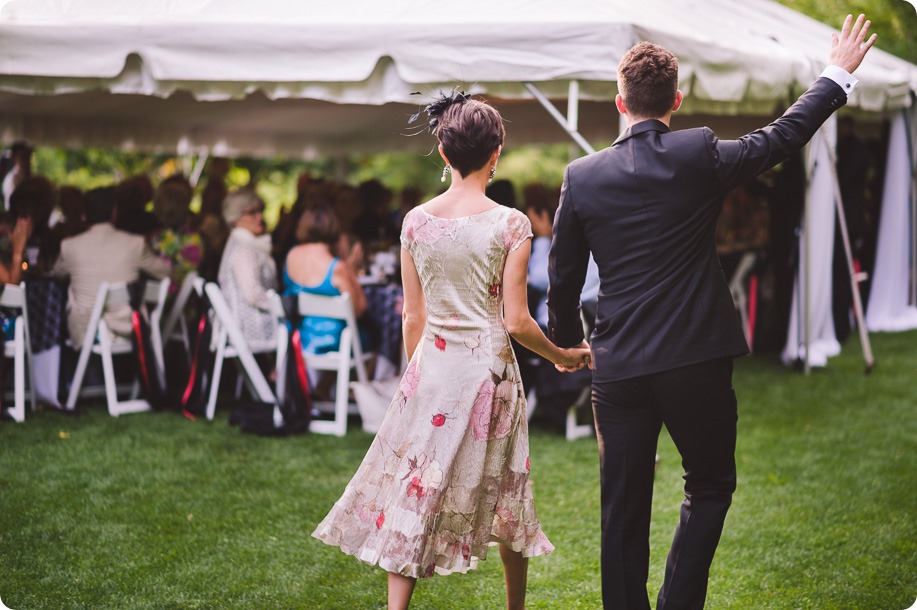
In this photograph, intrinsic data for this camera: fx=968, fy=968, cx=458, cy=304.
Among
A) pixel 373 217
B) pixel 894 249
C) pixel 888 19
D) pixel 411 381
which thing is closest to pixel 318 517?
pixel 411 381

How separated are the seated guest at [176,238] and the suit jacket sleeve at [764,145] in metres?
5.19

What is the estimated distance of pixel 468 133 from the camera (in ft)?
9.47

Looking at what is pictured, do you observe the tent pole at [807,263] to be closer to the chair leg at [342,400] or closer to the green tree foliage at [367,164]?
the green tree foliage at [367,164]

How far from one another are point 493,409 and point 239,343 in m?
3.55

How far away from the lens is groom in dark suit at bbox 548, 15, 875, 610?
102 inches

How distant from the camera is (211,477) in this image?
509 centimetres

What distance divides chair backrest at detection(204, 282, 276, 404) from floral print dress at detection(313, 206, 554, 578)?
3.28 metres

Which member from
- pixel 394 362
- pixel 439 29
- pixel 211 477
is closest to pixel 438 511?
pixel 211 477

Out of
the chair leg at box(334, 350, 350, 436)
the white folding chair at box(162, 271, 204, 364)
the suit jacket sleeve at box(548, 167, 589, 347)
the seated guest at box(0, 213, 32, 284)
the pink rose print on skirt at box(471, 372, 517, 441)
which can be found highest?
the suit jacket sleeve at box(548, 167, 589, 347)

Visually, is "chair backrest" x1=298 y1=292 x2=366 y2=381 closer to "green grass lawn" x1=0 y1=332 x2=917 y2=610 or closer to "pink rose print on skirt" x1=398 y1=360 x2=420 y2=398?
"green grass lawn" x1=0 y1=332 x2=917 y2=610

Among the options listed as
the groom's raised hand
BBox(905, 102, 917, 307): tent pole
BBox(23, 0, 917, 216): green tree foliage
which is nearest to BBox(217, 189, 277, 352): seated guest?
BBox(23, 0, 917, 216): green tree foliage

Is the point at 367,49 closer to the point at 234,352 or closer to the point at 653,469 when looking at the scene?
the point at 234,352

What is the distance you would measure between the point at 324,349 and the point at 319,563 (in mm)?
2459

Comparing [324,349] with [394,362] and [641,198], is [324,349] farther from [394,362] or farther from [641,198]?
[641,198]
